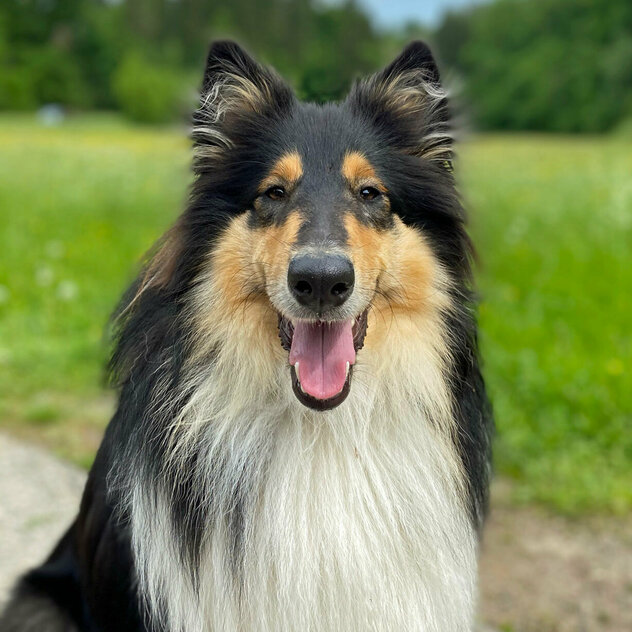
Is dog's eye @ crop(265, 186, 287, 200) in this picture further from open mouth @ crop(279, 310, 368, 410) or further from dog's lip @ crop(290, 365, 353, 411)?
dog's lip @ crop(290, 365, 353, 411)

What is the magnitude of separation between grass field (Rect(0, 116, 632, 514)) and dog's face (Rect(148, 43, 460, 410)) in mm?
239

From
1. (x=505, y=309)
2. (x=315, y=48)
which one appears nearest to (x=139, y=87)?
(x=315, y=48)

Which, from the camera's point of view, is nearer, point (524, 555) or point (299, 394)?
point (299, 394)

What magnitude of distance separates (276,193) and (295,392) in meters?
0.69

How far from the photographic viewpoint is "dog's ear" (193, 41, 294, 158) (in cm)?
268

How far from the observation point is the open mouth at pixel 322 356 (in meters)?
2.42

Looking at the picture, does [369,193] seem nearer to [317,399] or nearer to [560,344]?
[317,399]

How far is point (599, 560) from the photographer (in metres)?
3.89

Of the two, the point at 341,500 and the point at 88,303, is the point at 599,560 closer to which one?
the point at 341,500

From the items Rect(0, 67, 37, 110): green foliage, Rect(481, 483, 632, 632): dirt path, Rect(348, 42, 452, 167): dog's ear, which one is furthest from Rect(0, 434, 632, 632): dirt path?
Rect(0, 67, 37, 110): green foliage

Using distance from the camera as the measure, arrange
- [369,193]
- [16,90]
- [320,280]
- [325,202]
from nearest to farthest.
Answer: [320,280], [325,202], [369,193], [16,90]

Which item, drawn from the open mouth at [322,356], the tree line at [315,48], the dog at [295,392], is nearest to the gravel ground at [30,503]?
the dog at [295,392]

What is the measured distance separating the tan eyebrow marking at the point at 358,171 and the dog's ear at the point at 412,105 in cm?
18

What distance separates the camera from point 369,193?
263cm
